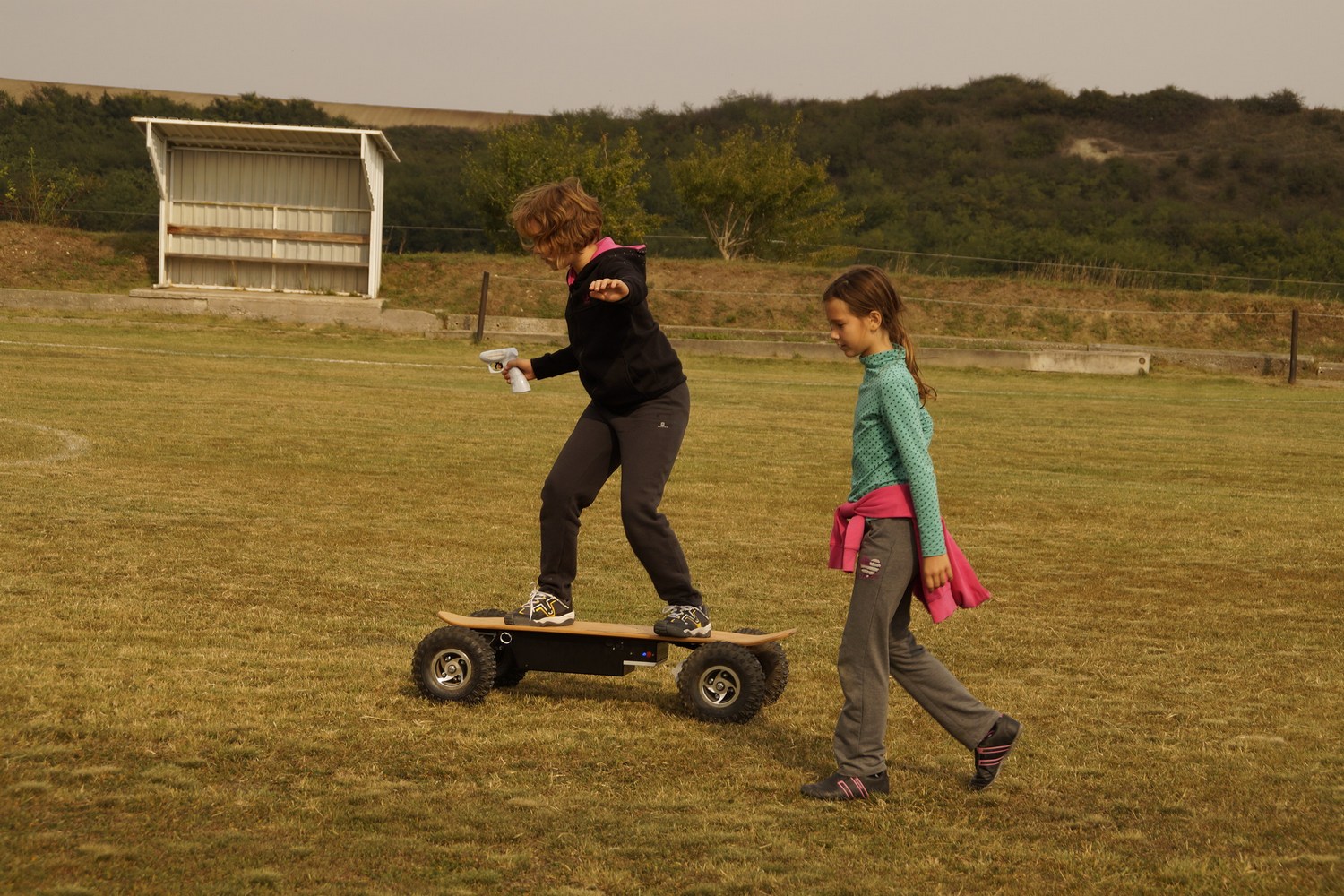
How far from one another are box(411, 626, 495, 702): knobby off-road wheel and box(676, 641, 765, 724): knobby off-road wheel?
0.69 m

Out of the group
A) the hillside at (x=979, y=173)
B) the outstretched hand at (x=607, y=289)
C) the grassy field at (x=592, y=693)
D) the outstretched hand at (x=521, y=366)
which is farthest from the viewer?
the hillside at (x=979, y=173)

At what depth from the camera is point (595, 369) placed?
17.1 feet

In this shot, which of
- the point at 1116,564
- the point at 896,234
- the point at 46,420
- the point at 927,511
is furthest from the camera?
the point at 896,234

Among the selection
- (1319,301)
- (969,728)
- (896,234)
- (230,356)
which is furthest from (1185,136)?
(969,728)

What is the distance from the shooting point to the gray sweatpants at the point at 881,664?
4199mm

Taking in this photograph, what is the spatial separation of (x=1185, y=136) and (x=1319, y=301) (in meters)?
53.0

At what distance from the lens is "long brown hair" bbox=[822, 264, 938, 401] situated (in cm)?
426

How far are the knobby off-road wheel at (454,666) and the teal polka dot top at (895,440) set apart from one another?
1508 mm

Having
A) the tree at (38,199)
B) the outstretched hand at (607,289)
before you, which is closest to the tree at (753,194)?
the tree at (38,199)

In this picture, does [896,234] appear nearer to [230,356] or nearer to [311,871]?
[230,356]

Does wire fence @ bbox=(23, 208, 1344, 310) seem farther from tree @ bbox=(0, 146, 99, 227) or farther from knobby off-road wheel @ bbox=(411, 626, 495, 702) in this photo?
knobby off-road wheel @ bbox=(411, 626, 495, 702)

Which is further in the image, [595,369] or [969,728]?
[595,369]

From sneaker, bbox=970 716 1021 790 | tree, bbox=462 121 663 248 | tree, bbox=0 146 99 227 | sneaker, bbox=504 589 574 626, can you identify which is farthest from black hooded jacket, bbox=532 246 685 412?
tree, bbox=0 146 99 227

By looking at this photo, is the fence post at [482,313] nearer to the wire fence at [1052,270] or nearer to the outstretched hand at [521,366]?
the wire fence at [1052,270]
